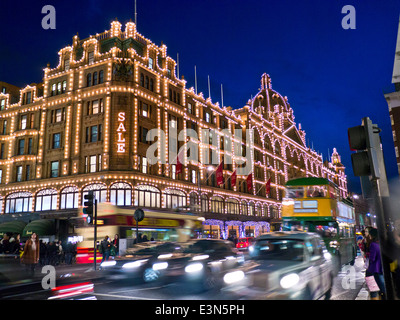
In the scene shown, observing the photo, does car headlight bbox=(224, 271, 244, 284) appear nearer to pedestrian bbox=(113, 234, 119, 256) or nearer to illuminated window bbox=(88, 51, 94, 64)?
pedestrian bbox=(113, 234, 119, 256)

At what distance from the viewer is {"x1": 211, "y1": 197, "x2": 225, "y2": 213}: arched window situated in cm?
4969

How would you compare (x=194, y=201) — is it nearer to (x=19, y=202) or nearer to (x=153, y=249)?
(x=19, y=202)

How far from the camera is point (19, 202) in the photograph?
135ft

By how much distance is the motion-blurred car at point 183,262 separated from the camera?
39.7ft

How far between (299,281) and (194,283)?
5147mm

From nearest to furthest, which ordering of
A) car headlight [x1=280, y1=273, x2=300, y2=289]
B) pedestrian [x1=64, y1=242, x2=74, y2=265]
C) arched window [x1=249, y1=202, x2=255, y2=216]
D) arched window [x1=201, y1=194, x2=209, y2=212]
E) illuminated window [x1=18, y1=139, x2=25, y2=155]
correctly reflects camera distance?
car headlight [x1=280, y1=273, x2=300, y2=289]
pedestrian [x1=64, y1=242, x2=74, y2=265]
illuminated window [x1=18, y1=139, x2=25, y2=155]
arched window [x1=201, y1=194, x2=209, y2=212]
arched window [x1=249, y1=202, x2=255, y2=216]

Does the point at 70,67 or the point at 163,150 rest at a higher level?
the point at 70,67

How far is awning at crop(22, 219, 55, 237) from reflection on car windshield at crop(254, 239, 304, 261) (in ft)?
98.6

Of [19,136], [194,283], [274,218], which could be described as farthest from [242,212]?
[194,283]

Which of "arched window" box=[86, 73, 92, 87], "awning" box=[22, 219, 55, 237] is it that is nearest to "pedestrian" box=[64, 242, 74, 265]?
"awning" box=[22, 219, 55, 237]

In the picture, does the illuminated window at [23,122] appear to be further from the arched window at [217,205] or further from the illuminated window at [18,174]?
the arched window at [217,205]

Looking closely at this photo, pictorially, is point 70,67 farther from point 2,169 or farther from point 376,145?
point 376,145

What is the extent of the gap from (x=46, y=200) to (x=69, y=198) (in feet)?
11.8
